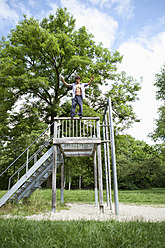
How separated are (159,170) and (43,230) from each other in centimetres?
2906

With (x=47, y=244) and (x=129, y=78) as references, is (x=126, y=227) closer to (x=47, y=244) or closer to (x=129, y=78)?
(x=47, y=244)

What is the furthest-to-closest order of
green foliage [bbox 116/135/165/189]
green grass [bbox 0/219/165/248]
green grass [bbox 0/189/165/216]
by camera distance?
1. green foliage [bbox 116/135/165/189]
2. green grass [bbox 0/189/165/216]
3. green grass [bbox 0/219/165/248]

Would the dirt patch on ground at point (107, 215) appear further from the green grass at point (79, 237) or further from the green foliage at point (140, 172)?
the green foliage at point (140, 172)

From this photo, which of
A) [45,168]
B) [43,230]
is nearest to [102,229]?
[43,230]

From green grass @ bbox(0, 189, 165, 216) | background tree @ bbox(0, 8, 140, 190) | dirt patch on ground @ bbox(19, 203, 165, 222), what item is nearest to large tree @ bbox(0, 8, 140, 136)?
background tree @ bbox(0, 8, 140, 190)

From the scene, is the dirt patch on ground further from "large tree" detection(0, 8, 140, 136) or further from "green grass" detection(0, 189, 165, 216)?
"large tree" detection(0, 8, 140, 136)

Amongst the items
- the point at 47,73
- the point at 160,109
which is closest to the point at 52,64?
the point at 47,73

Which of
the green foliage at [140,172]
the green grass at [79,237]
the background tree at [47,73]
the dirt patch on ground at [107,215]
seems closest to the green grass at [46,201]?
the dirt patch on ground at [107,215]

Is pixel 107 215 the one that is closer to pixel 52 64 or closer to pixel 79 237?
pixel 79 237

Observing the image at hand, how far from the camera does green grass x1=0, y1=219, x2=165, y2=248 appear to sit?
9.33 feet

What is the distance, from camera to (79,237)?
3088mm

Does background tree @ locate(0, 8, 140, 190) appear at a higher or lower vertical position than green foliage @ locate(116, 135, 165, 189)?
higher

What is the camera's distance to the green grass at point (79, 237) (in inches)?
112

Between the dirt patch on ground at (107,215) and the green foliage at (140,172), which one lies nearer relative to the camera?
the dirt patch on ground at (107,215)
